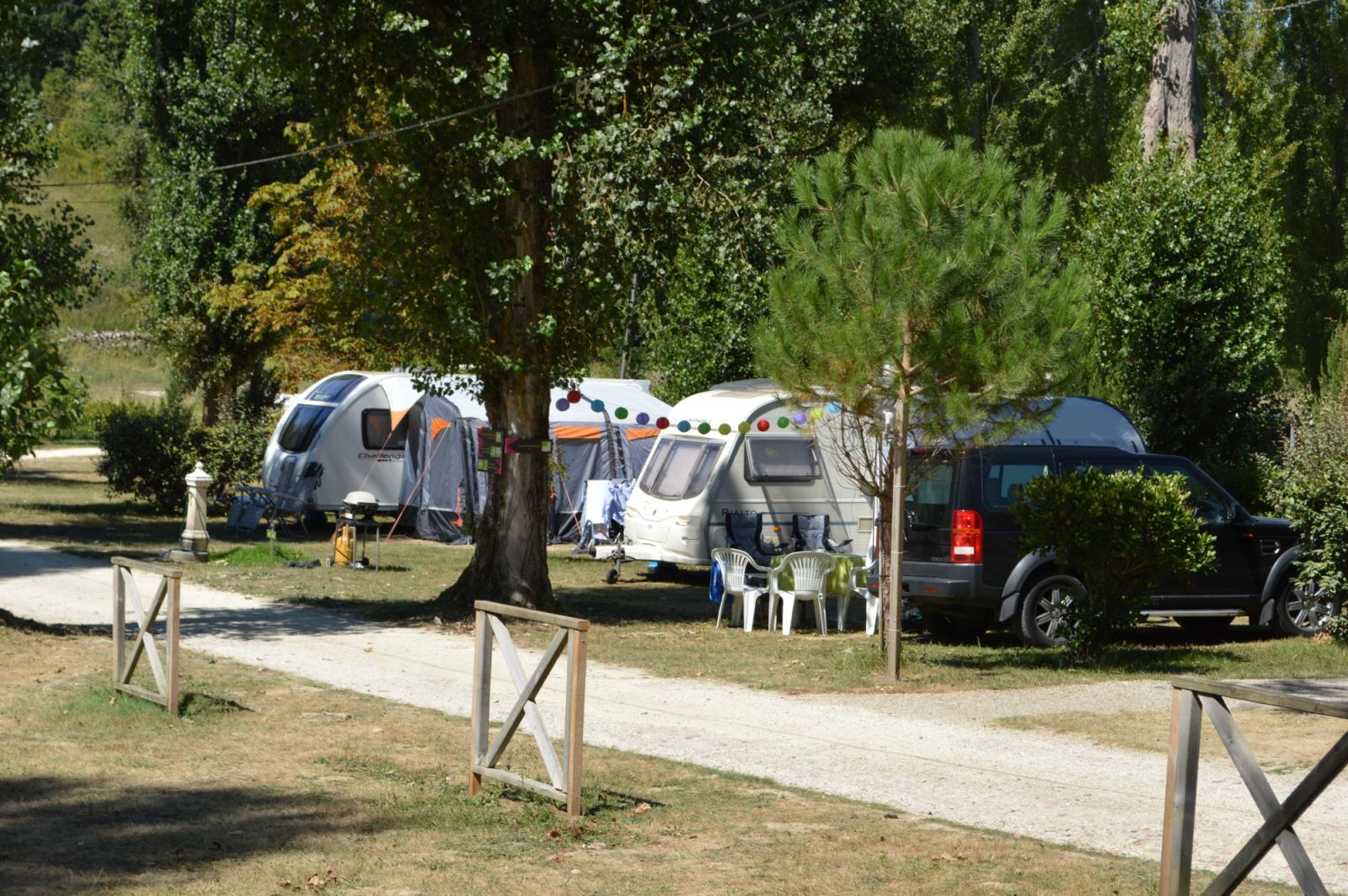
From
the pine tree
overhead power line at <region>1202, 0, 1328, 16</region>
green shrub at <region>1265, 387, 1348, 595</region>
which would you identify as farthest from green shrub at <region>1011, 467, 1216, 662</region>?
overhead power line at <region>1202, 0, 1328, 16</region>

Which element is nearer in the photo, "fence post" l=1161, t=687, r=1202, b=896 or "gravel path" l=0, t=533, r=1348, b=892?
"fence post" l=1161, t=687, r=1202, b=896

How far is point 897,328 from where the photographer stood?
11859mm

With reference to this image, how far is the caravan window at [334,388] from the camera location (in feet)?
84.4

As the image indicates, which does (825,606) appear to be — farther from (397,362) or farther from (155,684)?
(397,362)

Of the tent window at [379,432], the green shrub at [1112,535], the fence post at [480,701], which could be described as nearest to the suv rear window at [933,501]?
the green shrub at [1112,535]

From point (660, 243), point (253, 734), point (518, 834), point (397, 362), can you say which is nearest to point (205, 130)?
point (397, 362)

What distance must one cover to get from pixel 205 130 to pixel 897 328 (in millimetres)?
→ 21315

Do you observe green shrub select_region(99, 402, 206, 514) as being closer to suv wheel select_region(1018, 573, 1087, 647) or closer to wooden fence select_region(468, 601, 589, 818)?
suv wheel select_region(1018, 573, 1087, 647)

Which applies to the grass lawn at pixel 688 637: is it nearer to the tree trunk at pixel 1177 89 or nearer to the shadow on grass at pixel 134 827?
the shadow on grass at pixel 134 827

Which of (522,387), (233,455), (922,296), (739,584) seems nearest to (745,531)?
(739,584)

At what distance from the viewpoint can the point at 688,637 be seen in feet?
48.9

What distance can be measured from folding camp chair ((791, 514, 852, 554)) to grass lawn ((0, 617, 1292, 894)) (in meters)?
9.55

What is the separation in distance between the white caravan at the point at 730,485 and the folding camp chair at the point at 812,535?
12 centimetres

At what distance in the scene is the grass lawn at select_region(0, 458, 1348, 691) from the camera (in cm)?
1248
